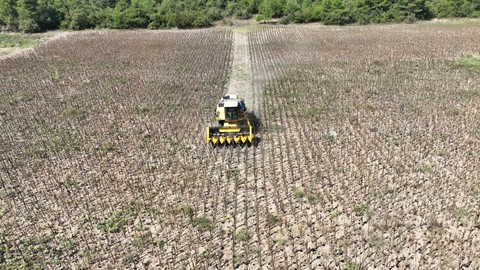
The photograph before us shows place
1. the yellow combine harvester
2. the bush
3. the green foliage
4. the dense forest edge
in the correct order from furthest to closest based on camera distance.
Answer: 1. the dense forest edge
2. the bush
3. the green foliage
4. the yellow combine harvester

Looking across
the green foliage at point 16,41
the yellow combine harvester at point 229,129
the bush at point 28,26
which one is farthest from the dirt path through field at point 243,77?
the bush at point 28,26

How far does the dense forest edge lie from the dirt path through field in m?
19.3

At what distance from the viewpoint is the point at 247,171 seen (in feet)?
43.2

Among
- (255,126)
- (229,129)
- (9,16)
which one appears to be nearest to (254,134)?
(255,126)

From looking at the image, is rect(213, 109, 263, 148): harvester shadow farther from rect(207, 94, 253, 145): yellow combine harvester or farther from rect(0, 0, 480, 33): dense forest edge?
rect(0, 0, 480, 33): dense forest edge

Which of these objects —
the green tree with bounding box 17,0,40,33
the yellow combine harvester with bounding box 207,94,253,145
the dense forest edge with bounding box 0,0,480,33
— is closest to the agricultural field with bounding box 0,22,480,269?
the yellow combine harvester with bounding box 207,94,253,145

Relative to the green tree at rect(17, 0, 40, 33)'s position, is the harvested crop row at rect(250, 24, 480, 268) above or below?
below

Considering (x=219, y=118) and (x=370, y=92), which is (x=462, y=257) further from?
(x=370, y=92)

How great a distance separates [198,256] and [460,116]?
15471 millimetres

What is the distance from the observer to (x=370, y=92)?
21375mm

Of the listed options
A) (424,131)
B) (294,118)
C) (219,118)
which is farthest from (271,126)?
(424,131)

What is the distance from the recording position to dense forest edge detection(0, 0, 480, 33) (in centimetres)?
5184

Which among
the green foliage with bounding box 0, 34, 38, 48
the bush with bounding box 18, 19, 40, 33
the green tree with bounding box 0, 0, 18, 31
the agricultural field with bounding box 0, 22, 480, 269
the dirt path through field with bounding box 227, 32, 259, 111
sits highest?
the green tree with bounding box 0, 0, 18, 31

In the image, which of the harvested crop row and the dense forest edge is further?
the dense forest edge
